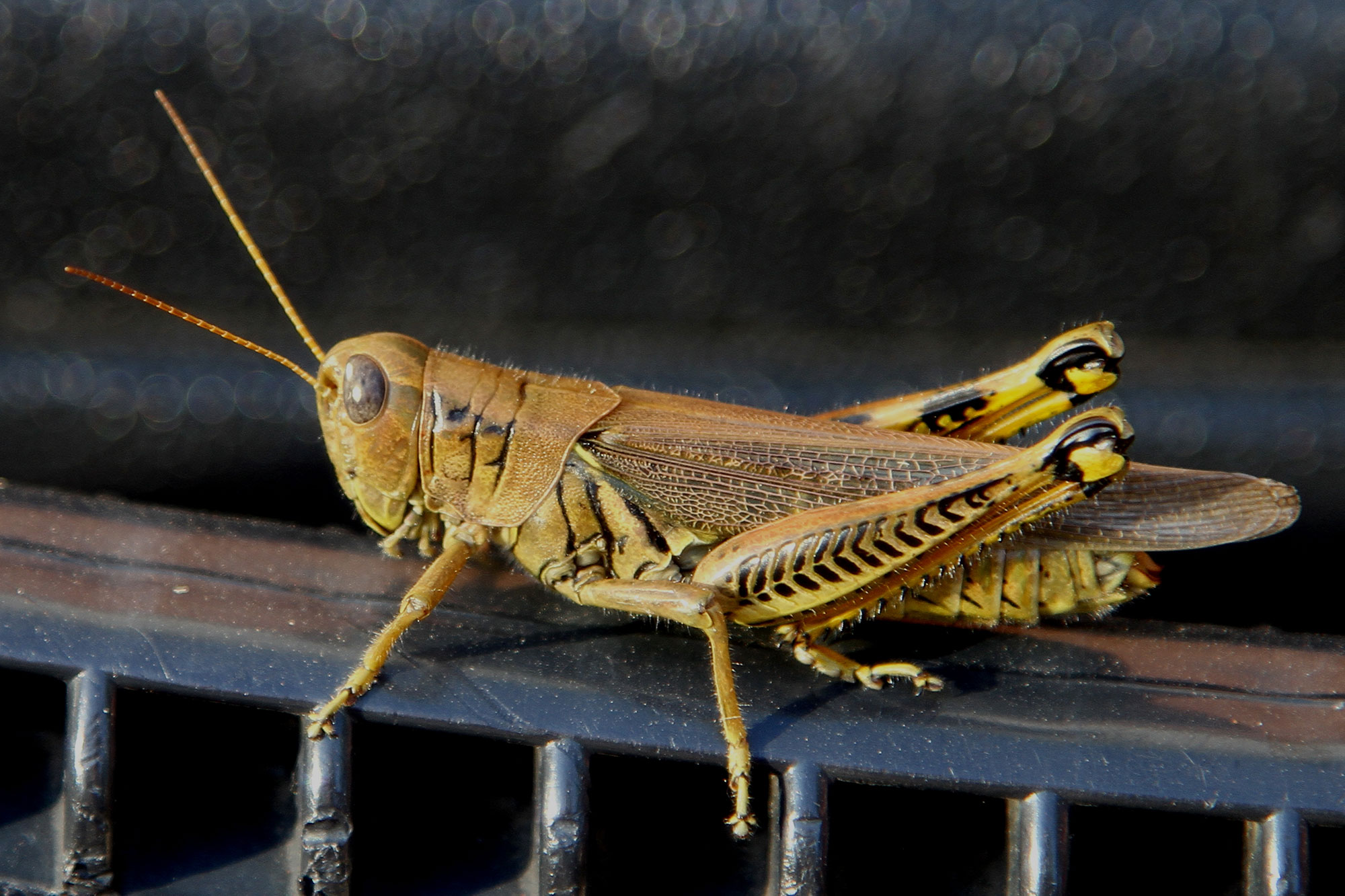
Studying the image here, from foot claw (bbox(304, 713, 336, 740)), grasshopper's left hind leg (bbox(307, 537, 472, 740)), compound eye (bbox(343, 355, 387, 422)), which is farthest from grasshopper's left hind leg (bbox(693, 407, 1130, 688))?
foot claw (bbox(304, 713, 336, 740))

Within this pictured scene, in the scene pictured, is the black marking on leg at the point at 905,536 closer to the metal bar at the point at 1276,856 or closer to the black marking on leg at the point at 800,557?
the black marking on leg at the point at 800,557

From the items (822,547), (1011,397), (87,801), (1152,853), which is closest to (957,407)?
(1011,397)

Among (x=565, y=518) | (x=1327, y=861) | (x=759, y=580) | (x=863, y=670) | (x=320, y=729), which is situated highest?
(x=565, y=518)

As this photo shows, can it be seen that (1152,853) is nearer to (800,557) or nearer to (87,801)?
(800,557)

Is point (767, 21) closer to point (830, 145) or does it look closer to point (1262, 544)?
point (830, 145)

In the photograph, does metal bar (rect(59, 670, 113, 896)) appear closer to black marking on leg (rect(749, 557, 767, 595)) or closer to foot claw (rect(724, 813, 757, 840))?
foot claw (rect(724, 813, 757, 840))

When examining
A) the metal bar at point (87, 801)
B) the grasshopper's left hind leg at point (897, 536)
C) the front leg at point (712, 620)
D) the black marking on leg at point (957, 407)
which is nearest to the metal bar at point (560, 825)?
the front leg at point (712, 620)
